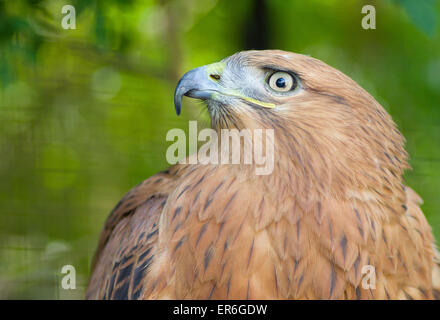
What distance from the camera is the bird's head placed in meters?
1.61

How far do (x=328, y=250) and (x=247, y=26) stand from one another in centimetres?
224

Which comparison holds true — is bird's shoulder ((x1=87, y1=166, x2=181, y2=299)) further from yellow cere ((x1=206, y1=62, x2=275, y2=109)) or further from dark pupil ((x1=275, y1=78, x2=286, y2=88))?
dark pupil ((x1=275, y1=78, x2=286, y2=88))

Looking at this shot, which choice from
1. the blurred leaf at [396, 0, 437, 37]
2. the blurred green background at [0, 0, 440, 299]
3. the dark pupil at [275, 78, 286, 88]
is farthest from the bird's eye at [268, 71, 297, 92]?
the blurred green background at [0, 0, 440, 299]

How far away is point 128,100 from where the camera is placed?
12.5 feet

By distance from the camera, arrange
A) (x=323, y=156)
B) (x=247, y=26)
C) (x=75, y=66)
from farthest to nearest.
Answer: (x=75, y=66) → (x=247, y=26) → (x=323, y=156)

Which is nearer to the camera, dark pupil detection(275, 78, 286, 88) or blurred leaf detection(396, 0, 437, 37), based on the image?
→ dark pupil detection(275, 78, 286, 88)

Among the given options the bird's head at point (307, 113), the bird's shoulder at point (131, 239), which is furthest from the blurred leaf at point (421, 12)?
the bird's shoulder at point (131, 239)

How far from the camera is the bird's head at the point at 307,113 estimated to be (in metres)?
1.61

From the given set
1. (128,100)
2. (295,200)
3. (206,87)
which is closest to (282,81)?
(206,87)

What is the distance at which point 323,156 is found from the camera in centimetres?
161

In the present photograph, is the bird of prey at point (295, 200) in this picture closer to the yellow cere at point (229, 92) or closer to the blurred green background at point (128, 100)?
the yellow cere at point (229, 92)

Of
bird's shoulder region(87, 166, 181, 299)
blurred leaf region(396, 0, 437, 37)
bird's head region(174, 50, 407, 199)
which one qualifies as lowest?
bird's shoulder region(87, 166, 181, 299)
